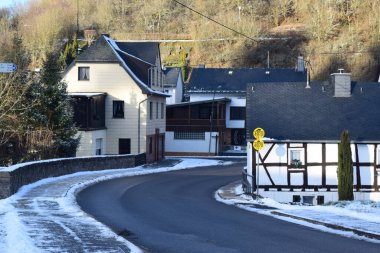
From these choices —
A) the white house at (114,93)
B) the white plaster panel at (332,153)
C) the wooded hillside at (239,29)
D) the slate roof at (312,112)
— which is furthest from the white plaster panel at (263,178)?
the wooded hillside at (239,29)

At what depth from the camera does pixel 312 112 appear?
3547 cm

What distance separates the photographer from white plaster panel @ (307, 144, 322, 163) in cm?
3284

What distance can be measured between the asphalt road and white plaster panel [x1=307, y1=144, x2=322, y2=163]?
228 inches

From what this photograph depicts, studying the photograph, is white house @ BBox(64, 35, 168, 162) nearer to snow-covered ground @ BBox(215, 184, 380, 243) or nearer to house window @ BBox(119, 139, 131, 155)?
house window @ BBox(119, 139, 131, 155)

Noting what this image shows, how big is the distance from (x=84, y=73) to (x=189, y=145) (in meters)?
17.0

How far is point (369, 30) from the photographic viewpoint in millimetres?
87812

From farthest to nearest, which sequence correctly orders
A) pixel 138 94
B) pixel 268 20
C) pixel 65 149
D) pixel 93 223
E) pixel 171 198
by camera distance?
pixel 268 20 < pixel 138 94 < pixel 65 149 < pixel 171 198 < pixel 93 223

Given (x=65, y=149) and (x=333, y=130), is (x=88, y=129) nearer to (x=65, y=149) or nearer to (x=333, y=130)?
(x=65, y=149)

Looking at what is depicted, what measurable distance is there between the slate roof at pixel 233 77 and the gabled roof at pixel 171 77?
20.2 ft

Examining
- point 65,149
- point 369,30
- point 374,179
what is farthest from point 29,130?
point 369,30

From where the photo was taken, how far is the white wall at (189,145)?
61469 mm

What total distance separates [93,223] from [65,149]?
2092 centimetres

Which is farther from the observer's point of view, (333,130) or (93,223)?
(333,130)

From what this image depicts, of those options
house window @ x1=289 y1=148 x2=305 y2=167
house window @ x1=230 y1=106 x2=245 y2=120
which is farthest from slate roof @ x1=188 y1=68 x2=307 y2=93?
house window @ x1=289 y1=148 x2=305 y2=167
